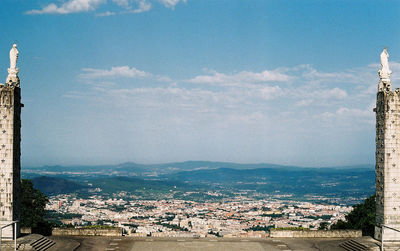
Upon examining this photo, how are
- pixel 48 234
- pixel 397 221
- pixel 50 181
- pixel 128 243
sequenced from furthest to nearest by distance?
1. pixel 50 181
2. pixel 48 234
3. pixel 128 243
4. pixel 397 221

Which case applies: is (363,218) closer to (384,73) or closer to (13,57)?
(384,73)

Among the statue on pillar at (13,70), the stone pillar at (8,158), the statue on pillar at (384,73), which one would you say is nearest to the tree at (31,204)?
the stone pillar at (8,158)

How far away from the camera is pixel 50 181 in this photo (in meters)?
138

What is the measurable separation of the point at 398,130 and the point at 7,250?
814 inches

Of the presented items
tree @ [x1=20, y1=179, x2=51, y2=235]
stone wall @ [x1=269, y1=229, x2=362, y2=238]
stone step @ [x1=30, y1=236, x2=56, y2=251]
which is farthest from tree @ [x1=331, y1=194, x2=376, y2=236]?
tree @ [x1=20, y1=179, x2=51, y2=235]

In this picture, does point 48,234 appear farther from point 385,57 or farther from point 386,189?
point 385,57

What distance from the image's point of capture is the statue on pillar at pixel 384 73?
82.6ft

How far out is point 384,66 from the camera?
999 inches

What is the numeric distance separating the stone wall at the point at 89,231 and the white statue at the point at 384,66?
1804 centimetres

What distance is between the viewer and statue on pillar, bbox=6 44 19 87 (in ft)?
83.0

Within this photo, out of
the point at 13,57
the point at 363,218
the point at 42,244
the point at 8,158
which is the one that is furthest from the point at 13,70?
the point at 363,218

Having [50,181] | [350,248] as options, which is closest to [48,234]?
[350,248]

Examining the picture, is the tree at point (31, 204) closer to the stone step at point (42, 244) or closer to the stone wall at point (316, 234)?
the stone step at point (42, 244)

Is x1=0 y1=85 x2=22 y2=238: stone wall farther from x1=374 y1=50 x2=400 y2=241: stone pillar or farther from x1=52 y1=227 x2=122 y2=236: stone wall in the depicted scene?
x1=374 y1=50 x2=400 y2=241: stone pillar
